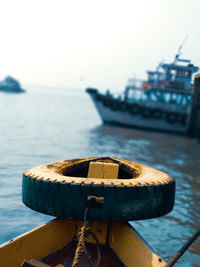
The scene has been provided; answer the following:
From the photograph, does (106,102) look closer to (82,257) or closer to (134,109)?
(134,109)

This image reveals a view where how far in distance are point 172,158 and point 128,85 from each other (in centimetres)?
1448

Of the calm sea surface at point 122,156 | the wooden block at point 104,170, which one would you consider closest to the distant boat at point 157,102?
the calm sea surface at point 122,156

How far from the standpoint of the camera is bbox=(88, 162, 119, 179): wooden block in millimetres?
3877

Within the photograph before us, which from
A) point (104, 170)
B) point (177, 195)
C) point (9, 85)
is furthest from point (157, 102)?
point (9, 85)

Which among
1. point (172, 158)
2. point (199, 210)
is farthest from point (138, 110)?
point (199, 210)

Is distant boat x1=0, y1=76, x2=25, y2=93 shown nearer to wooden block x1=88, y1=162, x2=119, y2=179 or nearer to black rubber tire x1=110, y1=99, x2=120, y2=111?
black rubber tire x1=110, y1=99, x2=120, y2=111

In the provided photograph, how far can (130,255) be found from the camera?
3186 mm

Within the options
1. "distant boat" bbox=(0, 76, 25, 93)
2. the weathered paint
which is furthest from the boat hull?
"distant boat" bbox=(0, 76, 25, 93)

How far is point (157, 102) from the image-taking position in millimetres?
25172

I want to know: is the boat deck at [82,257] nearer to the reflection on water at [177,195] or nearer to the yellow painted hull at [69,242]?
the yellow painted hull at [69,242]

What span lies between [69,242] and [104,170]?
3.29ft

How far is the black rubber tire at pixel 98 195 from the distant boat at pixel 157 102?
21.0 metres

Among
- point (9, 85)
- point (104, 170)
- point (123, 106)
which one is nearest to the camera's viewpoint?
point (104, 170)

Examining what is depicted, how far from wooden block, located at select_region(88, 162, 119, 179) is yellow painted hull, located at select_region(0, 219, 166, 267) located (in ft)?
2.04
